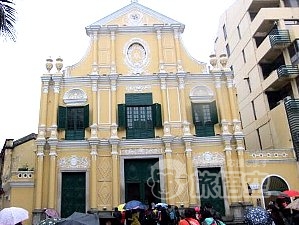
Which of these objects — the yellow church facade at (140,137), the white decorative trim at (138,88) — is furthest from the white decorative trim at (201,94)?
the white decorative trim at (138,88)

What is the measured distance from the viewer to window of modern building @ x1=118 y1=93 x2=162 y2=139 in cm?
1986

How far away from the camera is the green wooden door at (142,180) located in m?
19.0

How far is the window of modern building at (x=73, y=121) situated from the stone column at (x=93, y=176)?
98 cm

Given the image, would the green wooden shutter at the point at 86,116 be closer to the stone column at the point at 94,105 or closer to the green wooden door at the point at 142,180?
the stone column at the point at 94,105

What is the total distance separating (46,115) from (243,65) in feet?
51.7

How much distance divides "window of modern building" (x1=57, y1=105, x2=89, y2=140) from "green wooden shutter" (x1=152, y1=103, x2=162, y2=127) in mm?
3697

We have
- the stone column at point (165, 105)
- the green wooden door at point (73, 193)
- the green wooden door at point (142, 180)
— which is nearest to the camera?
the green wooden door at point (73, 193)

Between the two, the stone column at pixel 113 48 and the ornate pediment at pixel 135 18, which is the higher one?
the ornate pediment at pixel 135 18

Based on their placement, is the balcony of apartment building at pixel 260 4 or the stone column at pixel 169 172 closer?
the stone column at pixel 169 172

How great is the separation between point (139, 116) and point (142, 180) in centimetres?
354

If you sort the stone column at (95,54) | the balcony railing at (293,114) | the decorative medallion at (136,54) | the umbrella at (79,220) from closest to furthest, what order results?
the umbrella at (79,220)
the stone column at (95,54)
the balcony railing at (293,114)
the decorative medallion at (136,54)

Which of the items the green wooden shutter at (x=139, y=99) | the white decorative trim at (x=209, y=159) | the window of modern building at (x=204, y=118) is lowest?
the white decorative trim at (x=209, y=159)

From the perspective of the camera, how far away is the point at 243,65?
92.0 ft

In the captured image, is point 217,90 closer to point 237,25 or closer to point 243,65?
point 243,65
